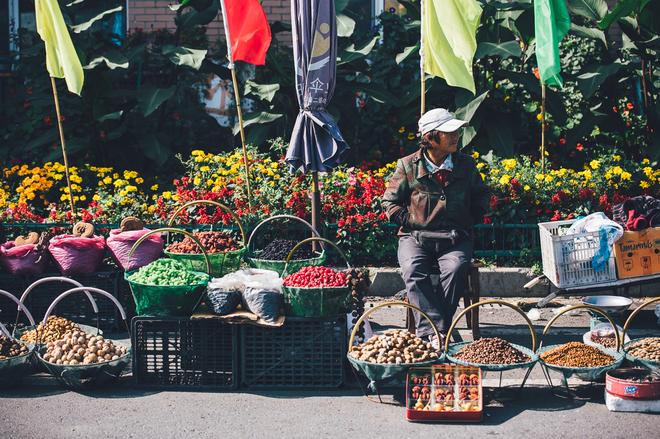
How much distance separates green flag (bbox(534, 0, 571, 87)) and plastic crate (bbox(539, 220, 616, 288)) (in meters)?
2.07

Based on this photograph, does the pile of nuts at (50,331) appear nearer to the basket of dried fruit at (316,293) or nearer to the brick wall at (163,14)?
the basket of dried fruit at (316,293)

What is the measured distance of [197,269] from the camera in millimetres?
7480

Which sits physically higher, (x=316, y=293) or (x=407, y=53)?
(x=407, y=53)

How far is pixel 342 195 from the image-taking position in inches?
394

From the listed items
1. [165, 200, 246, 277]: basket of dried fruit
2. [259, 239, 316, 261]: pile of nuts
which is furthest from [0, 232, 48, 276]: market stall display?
[259, 239, 316, 261]: pile of nuts

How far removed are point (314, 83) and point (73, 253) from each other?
2.58 metres

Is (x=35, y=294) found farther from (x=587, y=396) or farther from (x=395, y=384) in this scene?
(x=587, y=396)

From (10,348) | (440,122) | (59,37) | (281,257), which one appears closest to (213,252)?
(281,257)

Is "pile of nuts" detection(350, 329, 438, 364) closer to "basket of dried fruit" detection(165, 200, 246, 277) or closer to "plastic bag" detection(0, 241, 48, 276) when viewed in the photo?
"basket of dried fruit" detection(165, 200, 246, 277)

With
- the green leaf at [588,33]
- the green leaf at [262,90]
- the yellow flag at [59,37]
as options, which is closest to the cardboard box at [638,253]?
the green leaf at [588,33]

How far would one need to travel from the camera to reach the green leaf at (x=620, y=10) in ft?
34.4

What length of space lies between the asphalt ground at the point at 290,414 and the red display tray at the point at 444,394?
6 centimetres

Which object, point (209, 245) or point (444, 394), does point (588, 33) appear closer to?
point (209, 245)

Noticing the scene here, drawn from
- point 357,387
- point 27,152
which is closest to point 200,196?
point 27,152
